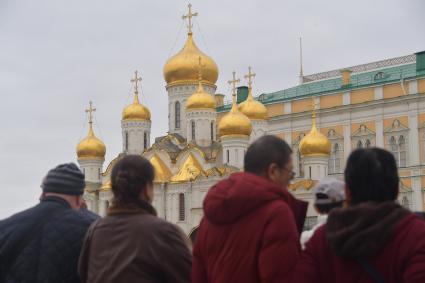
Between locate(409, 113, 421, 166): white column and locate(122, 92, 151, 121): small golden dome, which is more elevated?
locate(122, 92, 151, 121): small golden dome

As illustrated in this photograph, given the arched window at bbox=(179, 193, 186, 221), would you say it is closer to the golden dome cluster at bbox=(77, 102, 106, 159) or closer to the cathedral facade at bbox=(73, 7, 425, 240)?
the cathedral facade at bbox=(73, 7, 425, 240)

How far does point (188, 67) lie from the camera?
3969 cm

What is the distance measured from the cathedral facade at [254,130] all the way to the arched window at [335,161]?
5cm

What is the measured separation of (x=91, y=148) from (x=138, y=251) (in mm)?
37334

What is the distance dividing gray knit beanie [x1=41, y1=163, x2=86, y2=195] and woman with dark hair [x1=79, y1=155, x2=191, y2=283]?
53 cm

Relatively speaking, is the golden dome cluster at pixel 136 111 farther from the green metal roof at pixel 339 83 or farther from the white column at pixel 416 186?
the white column at pixel 416 186

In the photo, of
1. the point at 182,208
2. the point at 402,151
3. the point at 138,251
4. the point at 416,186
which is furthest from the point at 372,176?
the point at 402,151

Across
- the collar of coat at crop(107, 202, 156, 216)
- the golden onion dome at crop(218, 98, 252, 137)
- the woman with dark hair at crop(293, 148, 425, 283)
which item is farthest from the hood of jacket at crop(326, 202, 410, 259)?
the golden onion dome at crop(218, 98, 252, 137)

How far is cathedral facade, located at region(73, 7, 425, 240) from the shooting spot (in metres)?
35.4

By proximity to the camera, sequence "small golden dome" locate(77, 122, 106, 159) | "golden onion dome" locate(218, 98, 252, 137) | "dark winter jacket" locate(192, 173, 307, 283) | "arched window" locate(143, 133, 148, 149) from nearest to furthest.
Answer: "dark winter jacket" locate(192, 173, 307, 283), "golden onion dome" locate(218, 98, 252, 137), "arched window" locate(143, 133, 148, 149), "small golden dome" locate(77, 122, 106, 159)

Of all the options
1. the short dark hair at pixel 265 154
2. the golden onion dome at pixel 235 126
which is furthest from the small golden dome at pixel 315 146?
the short dark hair at pixel 265 154

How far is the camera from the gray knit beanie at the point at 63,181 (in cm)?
500

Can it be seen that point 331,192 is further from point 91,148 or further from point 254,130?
point 91,148

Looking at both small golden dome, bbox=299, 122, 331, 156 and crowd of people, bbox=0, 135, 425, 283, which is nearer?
crowd of people, bbox=0, 135, 425, 283
